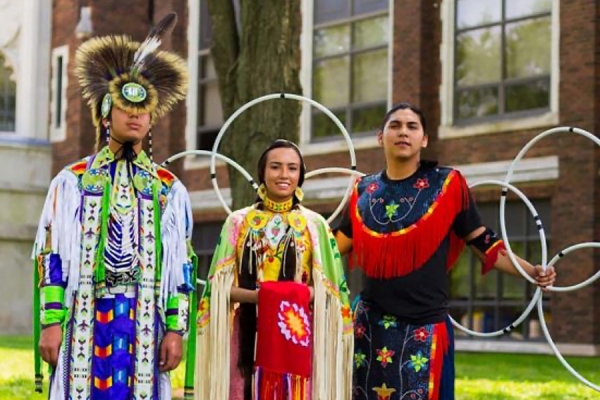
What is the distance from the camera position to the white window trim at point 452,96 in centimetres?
1936

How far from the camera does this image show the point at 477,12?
822 inches

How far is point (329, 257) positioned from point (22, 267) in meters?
23.4

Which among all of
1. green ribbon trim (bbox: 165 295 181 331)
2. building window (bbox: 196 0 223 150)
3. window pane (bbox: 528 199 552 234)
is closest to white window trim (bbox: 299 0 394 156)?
building window (bbox: 196 0 223 150)

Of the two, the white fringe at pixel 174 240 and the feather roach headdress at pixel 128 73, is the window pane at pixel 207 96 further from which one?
the white fringe at pixel 174 240

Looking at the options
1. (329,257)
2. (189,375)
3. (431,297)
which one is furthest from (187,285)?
(431,297)

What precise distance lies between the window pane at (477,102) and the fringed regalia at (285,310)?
14763 millimetres

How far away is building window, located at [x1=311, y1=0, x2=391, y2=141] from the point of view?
22.6 metres

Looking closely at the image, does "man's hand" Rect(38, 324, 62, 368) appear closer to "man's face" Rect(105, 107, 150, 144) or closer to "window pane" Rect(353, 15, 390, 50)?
"man's face" Rect(105, 107, 150, 144)

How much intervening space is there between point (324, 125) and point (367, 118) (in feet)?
3.80

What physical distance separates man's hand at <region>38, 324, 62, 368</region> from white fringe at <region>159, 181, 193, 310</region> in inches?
19.7

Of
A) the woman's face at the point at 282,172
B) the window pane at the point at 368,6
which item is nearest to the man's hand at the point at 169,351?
the woman's face at the point at 282,172

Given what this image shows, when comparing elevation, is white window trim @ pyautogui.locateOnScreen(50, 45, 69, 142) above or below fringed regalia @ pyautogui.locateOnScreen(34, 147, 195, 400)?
above

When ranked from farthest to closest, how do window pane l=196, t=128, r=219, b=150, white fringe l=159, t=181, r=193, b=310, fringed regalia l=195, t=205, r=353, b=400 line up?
window pane l=196, t=128, r=219, b=150, fringed regalia l=195, t=205, r=353, b=400, white fringe l=159, t=181, r=193, b=310

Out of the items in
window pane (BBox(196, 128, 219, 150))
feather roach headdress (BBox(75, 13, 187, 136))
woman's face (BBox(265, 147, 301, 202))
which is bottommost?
woman's face (BBox(265, 147, 301, 202))
